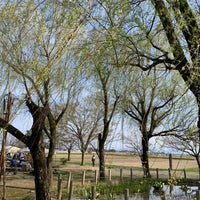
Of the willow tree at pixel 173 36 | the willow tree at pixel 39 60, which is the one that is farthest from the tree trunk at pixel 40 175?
the willow tree at pixel 173 36

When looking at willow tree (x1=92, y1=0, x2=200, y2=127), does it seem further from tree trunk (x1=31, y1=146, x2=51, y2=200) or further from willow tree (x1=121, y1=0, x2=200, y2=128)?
tree trunk (x1=31, y1=146, x2=51, y2=200)

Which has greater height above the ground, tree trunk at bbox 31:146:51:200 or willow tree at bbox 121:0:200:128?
willow tree at bbox 121:0:200:128

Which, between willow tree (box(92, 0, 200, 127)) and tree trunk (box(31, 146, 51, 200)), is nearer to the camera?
willow tree (box(92, 0, 200, 127))

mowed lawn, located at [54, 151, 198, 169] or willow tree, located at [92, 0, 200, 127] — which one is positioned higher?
willow tree, located at [92, 0, 200, 127]

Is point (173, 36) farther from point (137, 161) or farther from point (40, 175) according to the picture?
point (137, 161)

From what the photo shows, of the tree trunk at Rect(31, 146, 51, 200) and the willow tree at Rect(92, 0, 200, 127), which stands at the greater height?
the willow tree at Rect(92, 0, 200, 127)

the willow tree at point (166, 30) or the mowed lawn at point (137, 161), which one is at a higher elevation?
the willow tree at point (166, 30)

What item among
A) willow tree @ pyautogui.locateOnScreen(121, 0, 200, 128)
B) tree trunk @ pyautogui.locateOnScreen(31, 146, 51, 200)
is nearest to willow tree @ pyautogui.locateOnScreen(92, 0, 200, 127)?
willow tree @ pyautogui.locateOnScreen(121, 0, 200, 128)

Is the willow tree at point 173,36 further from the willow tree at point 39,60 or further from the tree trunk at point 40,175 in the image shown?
the tree trunk at point 40,175

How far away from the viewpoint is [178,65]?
4000 mm

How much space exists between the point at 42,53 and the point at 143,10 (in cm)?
395

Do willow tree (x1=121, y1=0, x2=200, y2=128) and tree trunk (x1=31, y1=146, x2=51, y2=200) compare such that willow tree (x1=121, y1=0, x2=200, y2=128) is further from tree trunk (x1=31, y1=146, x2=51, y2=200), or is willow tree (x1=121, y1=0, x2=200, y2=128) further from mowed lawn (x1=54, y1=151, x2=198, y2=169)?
tree trunk (x1=31, y1=146, x2=51, y2=200)

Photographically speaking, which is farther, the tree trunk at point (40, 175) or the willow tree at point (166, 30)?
the tree trunk at point (40, 175)

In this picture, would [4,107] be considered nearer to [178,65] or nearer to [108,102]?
[178,65]
